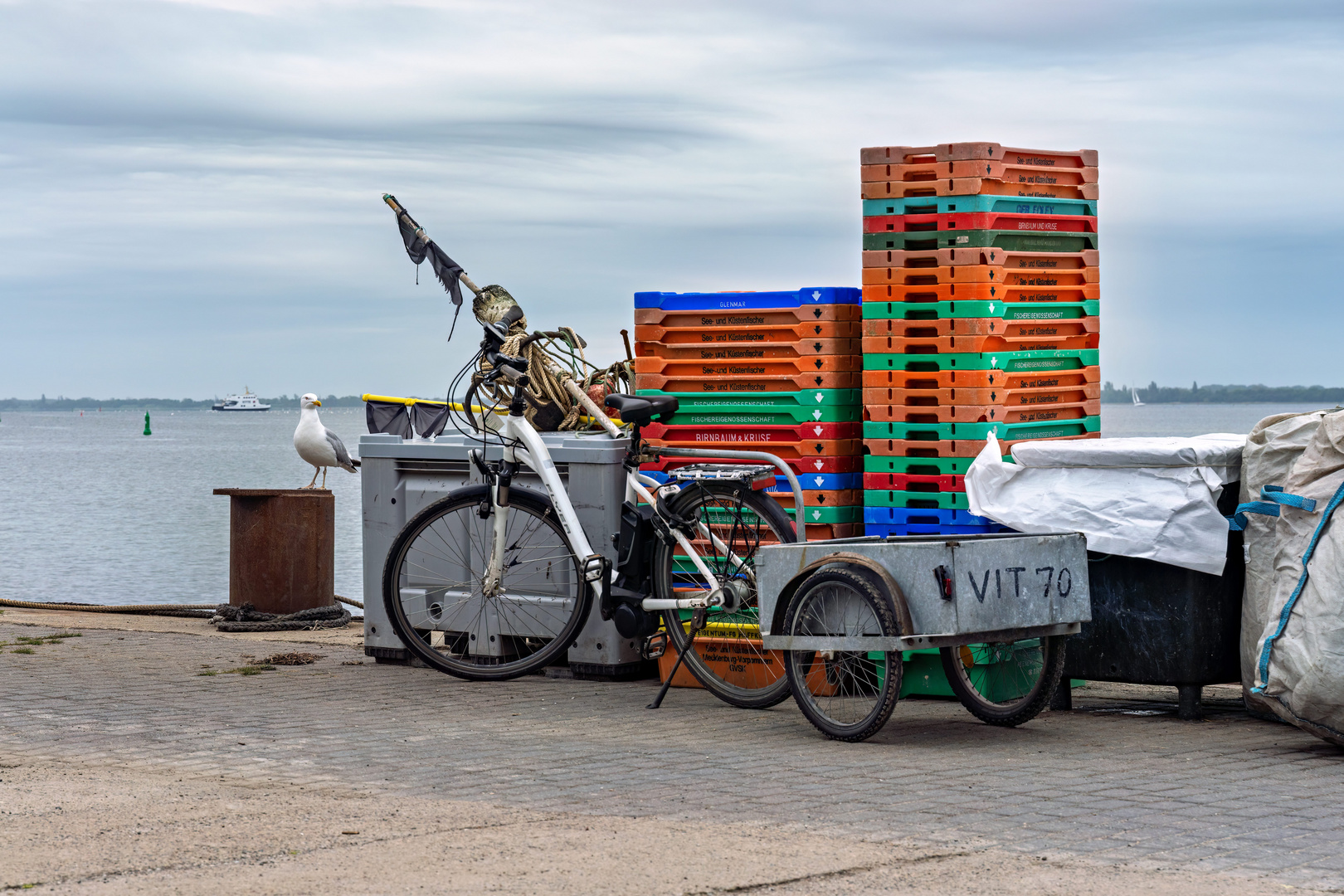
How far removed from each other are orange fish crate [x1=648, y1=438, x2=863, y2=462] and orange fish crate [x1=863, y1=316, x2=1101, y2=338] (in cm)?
54

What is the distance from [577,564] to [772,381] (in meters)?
1.39

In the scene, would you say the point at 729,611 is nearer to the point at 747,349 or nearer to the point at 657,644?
the point at 657,644

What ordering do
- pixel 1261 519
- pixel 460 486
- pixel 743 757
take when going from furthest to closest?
pixel 460 486 < pixel 1261 519 < pixel 743 757

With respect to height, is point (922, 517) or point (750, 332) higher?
point (750, 332)

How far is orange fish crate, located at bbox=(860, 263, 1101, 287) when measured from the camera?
7947 millimetres

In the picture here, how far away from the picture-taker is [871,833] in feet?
16.5

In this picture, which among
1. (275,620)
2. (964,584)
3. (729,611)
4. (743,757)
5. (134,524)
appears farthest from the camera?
(134,524)

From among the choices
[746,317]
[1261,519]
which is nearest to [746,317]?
[746,317]

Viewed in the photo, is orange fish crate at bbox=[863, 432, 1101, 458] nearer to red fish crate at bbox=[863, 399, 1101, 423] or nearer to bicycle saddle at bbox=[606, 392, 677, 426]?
red fish crate at bbox=[863, 399, 1101, 423]

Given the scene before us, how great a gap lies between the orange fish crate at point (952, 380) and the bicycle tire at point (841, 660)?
5.04 feet

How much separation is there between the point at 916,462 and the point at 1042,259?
1299mm

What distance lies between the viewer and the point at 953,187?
7.95m

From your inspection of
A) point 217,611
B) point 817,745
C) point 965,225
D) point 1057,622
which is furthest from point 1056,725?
point 217,611

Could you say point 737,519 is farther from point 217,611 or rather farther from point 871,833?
point 217,611
